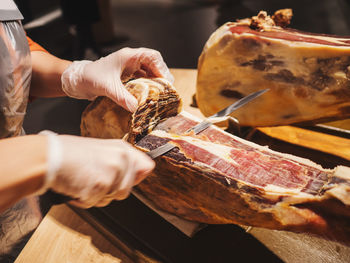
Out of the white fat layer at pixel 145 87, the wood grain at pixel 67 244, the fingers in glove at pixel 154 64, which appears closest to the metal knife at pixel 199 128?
the white fat layer at pixel 145 87

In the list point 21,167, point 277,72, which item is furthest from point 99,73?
point 277,72

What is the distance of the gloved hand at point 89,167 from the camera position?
0.81 m

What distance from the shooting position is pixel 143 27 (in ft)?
8.85

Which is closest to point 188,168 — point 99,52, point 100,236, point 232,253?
point 232,253

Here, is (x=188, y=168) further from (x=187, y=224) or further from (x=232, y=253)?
(x=232, y=253)

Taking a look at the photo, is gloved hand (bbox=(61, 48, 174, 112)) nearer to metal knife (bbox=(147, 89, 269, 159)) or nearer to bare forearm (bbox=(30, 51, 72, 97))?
bare forearm (bbox=(30, 51, 72, 97))

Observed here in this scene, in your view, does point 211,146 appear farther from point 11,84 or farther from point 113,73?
point 11,84

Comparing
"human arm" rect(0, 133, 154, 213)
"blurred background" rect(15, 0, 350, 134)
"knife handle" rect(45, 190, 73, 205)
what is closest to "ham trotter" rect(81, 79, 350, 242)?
"human arm" rect(0, 133, 154, 213)

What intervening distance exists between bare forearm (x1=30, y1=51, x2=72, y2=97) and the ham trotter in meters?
0.36

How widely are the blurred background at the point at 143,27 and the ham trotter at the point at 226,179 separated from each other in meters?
0.94

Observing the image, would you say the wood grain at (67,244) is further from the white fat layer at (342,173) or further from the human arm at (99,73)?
the white fat layer at (342,173)

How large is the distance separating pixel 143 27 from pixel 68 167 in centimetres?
219

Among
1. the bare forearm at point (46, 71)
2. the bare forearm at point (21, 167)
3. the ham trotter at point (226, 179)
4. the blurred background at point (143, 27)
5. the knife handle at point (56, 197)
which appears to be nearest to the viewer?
the bare forearm at point (21, 167)

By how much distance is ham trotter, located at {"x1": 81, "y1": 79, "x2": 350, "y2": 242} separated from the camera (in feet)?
3.42
